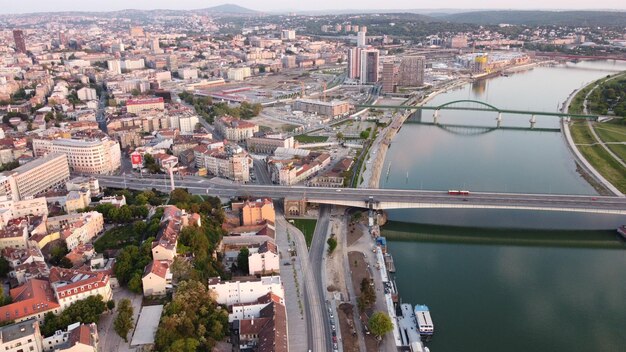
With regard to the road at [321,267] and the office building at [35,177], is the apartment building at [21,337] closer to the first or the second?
the road at [321,267]

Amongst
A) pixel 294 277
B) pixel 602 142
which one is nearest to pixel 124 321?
pixel 294 277

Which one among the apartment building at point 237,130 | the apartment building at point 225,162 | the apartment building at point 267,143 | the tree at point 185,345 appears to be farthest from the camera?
the apartment building at point 237,130

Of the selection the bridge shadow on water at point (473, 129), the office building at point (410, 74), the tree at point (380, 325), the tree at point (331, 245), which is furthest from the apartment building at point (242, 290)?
the office building at point (410, 74)

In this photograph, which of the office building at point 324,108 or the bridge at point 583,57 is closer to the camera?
the office building at point 324,108

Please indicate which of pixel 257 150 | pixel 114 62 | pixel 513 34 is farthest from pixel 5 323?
pixel 513 34

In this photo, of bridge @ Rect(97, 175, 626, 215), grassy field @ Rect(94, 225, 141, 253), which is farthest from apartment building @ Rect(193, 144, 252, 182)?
grassy field @ Rect(94, 225, 141, 253)
